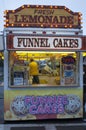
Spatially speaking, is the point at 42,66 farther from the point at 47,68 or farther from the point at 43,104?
the point at 43,104

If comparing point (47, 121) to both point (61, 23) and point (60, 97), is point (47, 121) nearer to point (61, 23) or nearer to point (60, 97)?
point (60, 97)

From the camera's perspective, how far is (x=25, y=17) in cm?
1209

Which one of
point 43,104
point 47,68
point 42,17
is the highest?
point 42,17

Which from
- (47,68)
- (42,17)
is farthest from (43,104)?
(42,17)

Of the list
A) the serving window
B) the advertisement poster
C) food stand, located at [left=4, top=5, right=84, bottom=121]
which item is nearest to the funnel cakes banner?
food stand, located at [left=4, top=5, right=84, bottom=121]

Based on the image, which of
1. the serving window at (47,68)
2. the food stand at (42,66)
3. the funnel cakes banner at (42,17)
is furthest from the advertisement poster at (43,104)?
the funnel cakes banner at (42,17)

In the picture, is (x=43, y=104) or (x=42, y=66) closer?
(x=43, y=104)

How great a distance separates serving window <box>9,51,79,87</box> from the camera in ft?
40.0

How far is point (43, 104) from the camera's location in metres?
12.0

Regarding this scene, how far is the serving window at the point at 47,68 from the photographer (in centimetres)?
1218

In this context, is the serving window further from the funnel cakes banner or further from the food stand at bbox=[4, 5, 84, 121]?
the funnel cakes banner

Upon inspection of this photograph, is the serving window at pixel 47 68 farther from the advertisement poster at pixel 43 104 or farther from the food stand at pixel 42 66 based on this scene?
the advertisement poster at pixel 43 104

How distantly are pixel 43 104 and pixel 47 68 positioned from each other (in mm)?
1266

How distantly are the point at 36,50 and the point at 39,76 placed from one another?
1.05m
